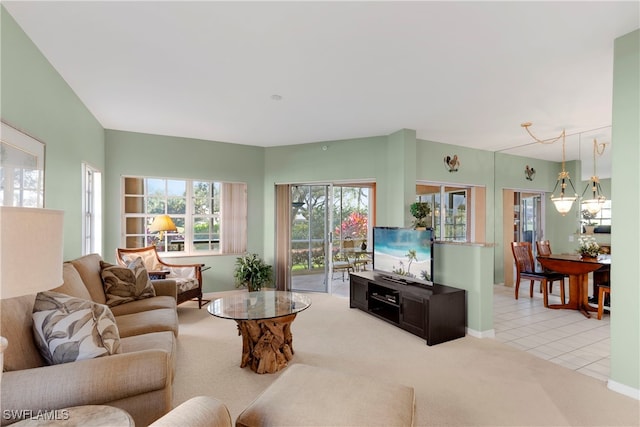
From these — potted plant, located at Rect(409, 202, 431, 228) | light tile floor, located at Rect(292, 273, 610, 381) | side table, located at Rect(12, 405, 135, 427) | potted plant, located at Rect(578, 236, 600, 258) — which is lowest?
light tile floor, located at Rect(292, 273, 610, 381)

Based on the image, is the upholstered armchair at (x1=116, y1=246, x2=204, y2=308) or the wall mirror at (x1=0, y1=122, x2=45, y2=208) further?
the upholstered armchair at (x1=116, y1=246, x2=204, y2=308)

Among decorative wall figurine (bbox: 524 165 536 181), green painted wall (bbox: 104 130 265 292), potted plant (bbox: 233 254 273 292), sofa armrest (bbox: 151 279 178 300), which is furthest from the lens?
decorative wall figurine (bbox: 524 165 536 181)

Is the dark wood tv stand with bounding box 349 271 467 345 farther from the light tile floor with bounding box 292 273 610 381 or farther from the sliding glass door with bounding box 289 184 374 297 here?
the sliding glass door with bounding box 289 184 374 297

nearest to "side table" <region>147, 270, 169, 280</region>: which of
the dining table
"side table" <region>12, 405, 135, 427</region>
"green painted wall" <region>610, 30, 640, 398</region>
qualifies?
"side table" <region>12, 405, 135, 427</region>

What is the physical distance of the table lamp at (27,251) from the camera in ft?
3.07

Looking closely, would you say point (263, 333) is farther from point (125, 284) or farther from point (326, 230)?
point (326, 230)

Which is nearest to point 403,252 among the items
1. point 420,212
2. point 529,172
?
point 420,212

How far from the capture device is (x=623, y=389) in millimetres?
2363

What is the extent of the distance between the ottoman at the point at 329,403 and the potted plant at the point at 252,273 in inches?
141

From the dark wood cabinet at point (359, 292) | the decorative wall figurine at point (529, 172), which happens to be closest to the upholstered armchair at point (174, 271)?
the dark wood cabinet at point (359, 292)

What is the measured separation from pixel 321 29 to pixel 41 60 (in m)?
2.24

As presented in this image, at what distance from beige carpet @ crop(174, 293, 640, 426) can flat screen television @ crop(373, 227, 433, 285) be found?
680 millimetres

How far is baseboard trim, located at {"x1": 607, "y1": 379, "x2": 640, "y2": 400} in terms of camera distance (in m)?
2.30

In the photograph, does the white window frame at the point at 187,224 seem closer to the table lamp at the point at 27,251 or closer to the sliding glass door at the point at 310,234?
the sliding glass door at the point at 310,234
